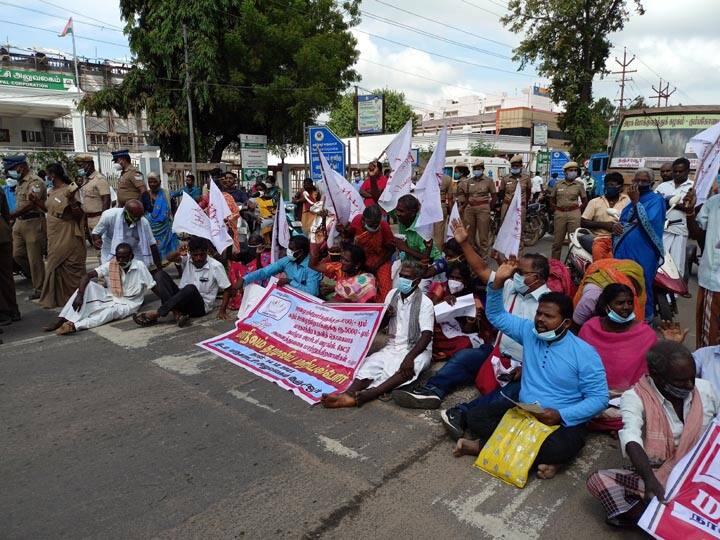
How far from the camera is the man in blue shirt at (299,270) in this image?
18.9 ft

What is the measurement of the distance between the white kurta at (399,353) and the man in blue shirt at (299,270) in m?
1.55

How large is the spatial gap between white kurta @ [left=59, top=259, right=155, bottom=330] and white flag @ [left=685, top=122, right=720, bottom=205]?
5.65 m

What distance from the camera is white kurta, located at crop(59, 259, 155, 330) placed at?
6.03m

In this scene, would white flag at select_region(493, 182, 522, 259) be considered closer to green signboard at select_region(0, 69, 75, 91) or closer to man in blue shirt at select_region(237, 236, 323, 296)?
man in blue shirt at select_region(237, 236, 323, 296)

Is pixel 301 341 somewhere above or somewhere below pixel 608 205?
below

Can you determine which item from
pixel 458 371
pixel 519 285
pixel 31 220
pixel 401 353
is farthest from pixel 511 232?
pixel 31 220

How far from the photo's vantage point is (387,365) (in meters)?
4.25

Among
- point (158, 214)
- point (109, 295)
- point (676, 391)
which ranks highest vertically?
point (158, 214)

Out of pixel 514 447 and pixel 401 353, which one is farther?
pixel 401 353

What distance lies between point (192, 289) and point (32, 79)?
36.0 m

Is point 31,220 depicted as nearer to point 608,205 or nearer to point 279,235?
point 279,235

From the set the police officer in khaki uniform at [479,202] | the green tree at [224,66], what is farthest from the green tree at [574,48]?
the police officer in khaki uniform at [479,202]

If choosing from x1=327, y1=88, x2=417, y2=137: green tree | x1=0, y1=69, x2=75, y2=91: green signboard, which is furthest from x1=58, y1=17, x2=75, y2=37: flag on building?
x1=327, y1=88, x2=417, y2=137: green tree

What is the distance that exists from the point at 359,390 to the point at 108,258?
13.7ft
